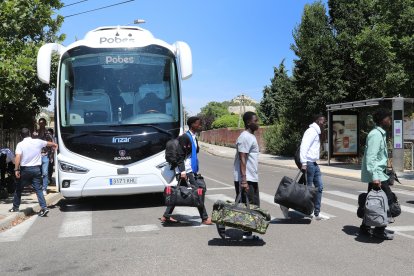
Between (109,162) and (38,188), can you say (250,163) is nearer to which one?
(109,162)

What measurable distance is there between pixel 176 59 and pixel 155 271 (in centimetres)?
573

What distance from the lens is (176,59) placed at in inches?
402

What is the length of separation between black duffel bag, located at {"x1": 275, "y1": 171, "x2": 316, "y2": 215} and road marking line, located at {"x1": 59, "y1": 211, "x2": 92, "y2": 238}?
3193mm

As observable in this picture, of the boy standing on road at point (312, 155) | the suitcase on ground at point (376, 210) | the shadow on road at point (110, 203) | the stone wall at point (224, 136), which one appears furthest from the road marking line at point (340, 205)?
the stone wall at point (224, 136)

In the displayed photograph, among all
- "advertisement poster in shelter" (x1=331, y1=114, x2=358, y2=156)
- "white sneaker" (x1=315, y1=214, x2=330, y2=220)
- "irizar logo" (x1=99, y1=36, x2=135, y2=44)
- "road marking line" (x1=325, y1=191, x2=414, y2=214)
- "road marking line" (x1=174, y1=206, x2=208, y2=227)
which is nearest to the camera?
"road marking line" (x1=174, y1=206, x2=208, y2=227)

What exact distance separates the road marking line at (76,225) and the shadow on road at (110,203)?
0.66 meters

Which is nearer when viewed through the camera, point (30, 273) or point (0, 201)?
point (30, 273)

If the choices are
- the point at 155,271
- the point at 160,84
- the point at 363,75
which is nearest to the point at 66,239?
the point at 155,271

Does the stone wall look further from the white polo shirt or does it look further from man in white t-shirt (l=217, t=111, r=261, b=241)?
man in white t-shirt (l=217, t=111, r=261, b=241)

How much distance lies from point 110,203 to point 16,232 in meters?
3.32

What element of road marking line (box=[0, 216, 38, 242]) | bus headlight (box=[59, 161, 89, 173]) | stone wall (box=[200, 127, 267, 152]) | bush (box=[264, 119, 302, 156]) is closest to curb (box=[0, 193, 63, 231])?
road marking line (box=[0, 216, 38, 242])

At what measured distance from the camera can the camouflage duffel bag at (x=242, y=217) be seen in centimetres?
638

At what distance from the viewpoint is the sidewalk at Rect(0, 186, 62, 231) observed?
8.91 metres

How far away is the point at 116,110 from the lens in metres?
9.73
